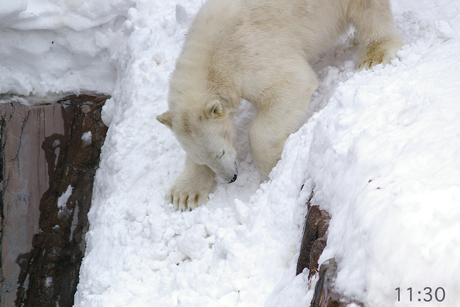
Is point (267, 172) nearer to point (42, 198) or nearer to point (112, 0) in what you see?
point (42, 198)

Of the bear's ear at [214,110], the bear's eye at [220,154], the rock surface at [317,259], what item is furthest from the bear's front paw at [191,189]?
the rock surface at [317,259]

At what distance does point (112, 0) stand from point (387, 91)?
4.29 m

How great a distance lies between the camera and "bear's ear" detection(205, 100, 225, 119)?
3.28 meters

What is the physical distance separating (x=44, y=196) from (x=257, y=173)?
274cm

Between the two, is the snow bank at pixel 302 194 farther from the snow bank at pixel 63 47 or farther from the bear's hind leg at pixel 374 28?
the snow bank at pixel 63 47

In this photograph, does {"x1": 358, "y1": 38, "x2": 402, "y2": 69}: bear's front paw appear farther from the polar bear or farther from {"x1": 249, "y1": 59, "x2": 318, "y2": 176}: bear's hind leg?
{"x1": 249, "y1": 59, "x2": 318, "y2": 176}: bear's hind leg

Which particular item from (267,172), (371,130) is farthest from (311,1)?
(371,130)

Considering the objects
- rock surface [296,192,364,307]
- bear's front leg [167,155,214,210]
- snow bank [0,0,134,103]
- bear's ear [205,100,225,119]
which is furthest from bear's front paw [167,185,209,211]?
snow bank [0,0,134,103]

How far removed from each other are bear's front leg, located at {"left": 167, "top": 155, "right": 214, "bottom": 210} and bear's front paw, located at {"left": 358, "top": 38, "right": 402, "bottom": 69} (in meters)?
1.65

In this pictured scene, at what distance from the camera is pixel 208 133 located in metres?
3.38

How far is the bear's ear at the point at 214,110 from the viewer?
3277mm

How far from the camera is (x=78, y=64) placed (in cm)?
581

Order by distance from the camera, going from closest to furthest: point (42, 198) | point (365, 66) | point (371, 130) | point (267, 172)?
point (371, 130) < point (267, 172) < point (365, 66) < point (42, 198)

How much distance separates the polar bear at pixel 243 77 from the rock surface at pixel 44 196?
75.4 inches
